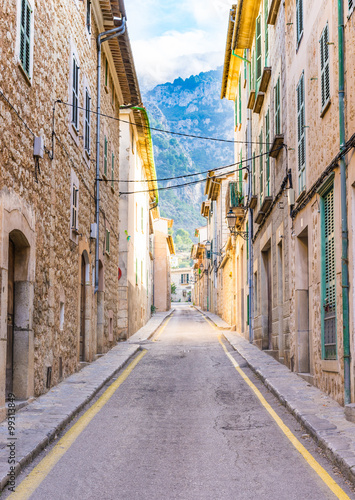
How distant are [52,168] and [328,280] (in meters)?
5.28

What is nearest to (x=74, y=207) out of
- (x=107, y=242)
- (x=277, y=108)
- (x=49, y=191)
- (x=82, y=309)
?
(x=49, y=191)

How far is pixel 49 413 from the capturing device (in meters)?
8.90

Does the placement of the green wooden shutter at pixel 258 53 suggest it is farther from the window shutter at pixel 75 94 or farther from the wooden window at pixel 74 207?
the wooden window at pixel 74 207

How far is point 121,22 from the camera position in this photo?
1791cm

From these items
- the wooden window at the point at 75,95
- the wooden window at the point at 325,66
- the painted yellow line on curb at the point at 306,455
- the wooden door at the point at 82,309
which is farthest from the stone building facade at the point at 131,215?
the painted yellow line on curb at the point at 306,455

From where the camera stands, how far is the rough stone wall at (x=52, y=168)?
29.4ft

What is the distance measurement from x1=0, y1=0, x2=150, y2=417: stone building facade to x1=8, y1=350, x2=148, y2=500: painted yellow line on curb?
1.03 m

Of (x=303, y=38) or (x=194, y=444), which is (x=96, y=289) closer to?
(x=303, y=38)

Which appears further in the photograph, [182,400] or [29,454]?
[182,400]

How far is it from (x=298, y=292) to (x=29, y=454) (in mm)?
7843

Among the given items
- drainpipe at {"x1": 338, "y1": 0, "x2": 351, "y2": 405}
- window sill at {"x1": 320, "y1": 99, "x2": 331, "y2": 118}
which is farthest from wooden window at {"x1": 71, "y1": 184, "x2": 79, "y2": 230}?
drainpipe at {"x1": 338, "y1": 0, "x2": 351, "y2": 405}

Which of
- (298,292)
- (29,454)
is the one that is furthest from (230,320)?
(29,454)

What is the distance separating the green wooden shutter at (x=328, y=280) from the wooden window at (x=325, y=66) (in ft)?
5.15

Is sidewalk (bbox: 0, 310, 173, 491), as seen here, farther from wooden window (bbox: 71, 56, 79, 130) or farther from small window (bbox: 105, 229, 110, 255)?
wooden window (bbox: 71, 56, 79, 130)
